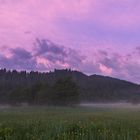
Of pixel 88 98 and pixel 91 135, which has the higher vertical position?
pixel 88 98

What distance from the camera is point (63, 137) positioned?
49.1 ft

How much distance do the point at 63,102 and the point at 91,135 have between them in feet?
281

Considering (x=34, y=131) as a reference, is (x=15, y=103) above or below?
above

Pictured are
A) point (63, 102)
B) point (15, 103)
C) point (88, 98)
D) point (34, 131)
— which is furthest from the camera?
point (88, 98)

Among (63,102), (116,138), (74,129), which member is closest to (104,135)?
(116,138)

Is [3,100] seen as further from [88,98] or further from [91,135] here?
[91,135]

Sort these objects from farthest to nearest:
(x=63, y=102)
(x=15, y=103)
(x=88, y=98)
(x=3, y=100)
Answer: (x=88, y=98) → (x=3, y=100) → (x=15, y=103) → (x=63, y=102)

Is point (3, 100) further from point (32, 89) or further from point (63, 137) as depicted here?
point (63, 137)

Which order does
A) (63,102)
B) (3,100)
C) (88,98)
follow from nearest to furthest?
(63,102) → (3,100) → (88,98)

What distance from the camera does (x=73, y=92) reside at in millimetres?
101312

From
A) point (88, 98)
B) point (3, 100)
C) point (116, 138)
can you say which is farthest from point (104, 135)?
point (88, 98)

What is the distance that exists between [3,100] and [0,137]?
11223 cm

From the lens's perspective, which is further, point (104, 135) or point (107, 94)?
point (107, 94)

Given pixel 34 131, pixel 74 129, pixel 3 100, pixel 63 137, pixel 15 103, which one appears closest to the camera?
pixel 63 137
